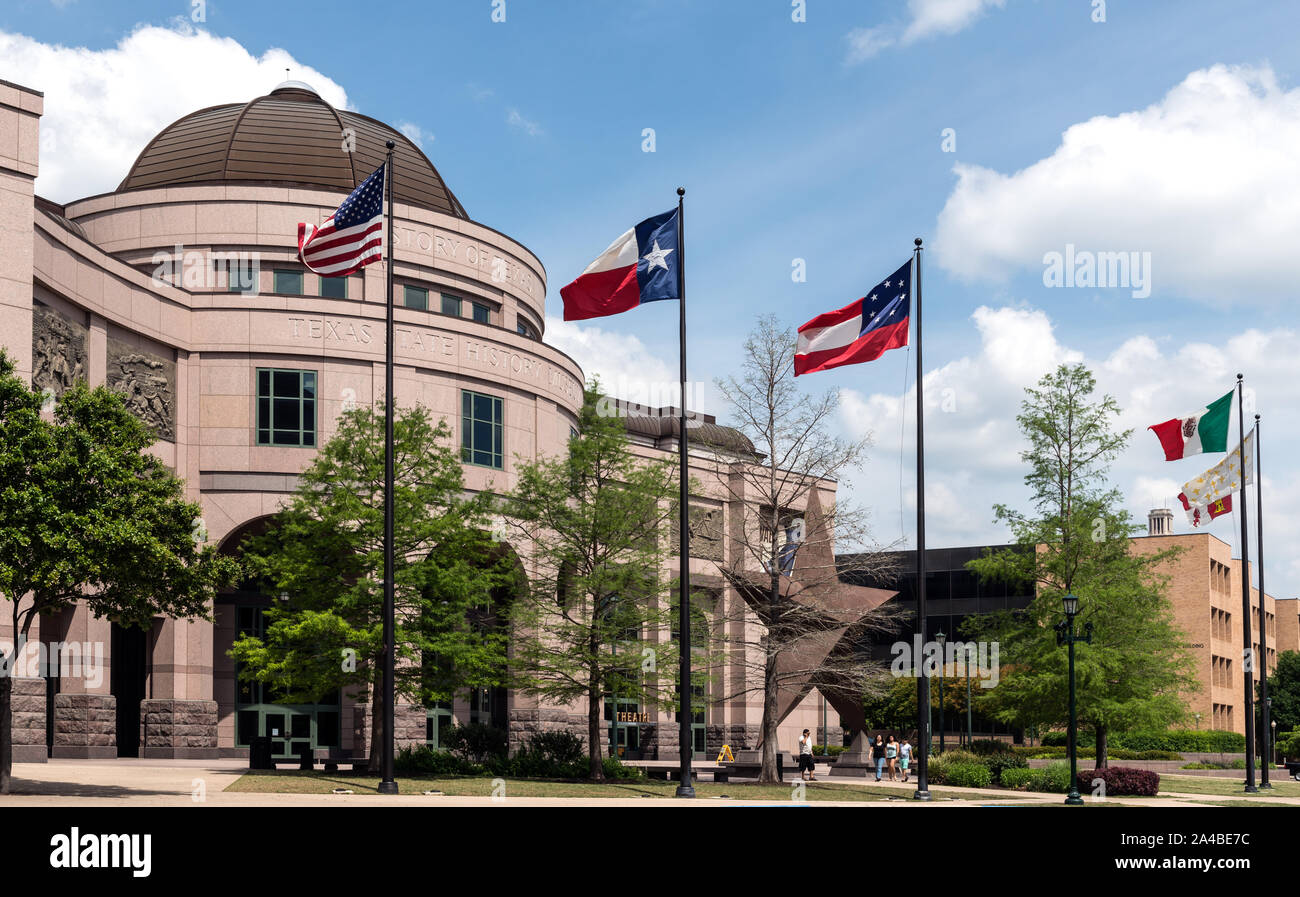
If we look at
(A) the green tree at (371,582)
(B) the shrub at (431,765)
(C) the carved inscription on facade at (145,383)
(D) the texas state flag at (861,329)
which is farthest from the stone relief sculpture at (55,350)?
(D) the texas state flag at (861,329)

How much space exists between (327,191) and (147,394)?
11.1 meters

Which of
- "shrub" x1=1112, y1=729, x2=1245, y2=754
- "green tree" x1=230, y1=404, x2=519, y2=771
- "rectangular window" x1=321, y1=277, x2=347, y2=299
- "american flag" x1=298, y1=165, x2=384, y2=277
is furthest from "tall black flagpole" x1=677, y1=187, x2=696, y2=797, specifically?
"shrub" x1=1112, y1=729, x2=1245, y2=754

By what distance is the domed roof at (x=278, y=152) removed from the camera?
50.5 metres

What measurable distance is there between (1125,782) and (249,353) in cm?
3006

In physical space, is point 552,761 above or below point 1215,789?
above

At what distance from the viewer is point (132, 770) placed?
110ft

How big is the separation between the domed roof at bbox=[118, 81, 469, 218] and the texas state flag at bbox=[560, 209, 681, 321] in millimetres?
24496

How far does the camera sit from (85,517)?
23031 millimetres

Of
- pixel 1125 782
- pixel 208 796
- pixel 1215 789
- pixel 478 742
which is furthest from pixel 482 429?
pixel 1215 789

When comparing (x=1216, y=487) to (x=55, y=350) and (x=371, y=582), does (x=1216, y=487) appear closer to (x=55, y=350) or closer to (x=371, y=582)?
(x=371, y=582)

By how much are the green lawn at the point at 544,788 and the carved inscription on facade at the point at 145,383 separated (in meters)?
13.8

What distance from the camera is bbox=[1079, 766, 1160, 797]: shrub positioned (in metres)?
36.0
